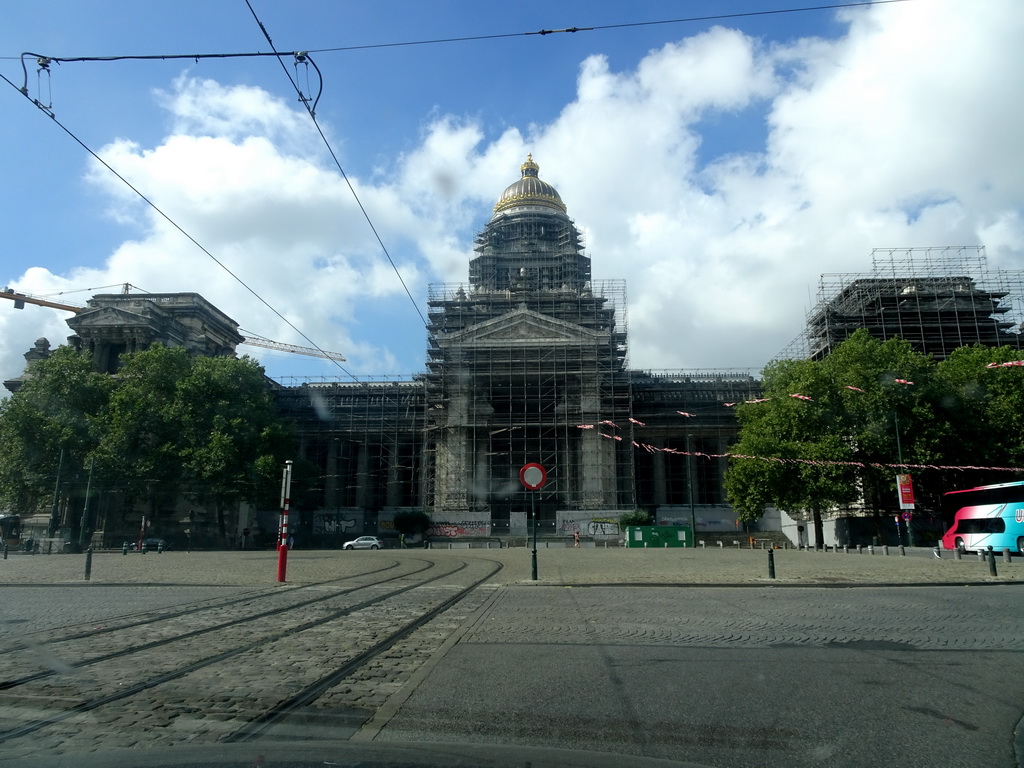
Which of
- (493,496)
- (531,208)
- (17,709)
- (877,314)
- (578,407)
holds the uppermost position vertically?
(531,208)

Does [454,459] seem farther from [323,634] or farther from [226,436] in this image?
[323,634]

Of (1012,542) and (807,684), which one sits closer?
(807,684)

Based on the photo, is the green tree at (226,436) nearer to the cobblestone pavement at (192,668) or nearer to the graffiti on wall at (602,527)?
the graffiti on wall at (602,527)

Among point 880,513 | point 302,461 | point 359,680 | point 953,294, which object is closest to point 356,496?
point 302,461

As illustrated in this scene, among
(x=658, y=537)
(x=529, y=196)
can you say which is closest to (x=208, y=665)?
(x=658, y=537)

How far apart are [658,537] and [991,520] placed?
18381 millimetres

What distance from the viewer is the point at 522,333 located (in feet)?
208

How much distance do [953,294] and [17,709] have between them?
2448 inches

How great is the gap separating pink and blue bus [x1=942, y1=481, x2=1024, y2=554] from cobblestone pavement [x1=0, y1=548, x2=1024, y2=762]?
1451 centimetres

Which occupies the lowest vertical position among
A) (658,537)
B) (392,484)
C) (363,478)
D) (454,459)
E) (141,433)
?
(658,537)

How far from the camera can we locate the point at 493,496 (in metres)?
62.0

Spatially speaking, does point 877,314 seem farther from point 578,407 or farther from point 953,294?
point 578,407

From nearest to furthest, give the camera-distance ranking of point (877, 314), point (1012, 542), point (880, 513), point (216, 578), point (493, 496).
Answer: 1. point (216, 578)
2. point (1012, 542)
3. point (880, 513)
4. point (877, 314)
5. point (493, 496)

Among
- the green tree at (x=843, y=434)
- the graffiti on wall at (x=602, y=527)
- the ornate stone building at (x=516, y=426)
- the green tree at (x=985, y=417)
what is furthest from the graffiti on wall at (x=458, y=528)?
the green tree at (x=985, y=417)
